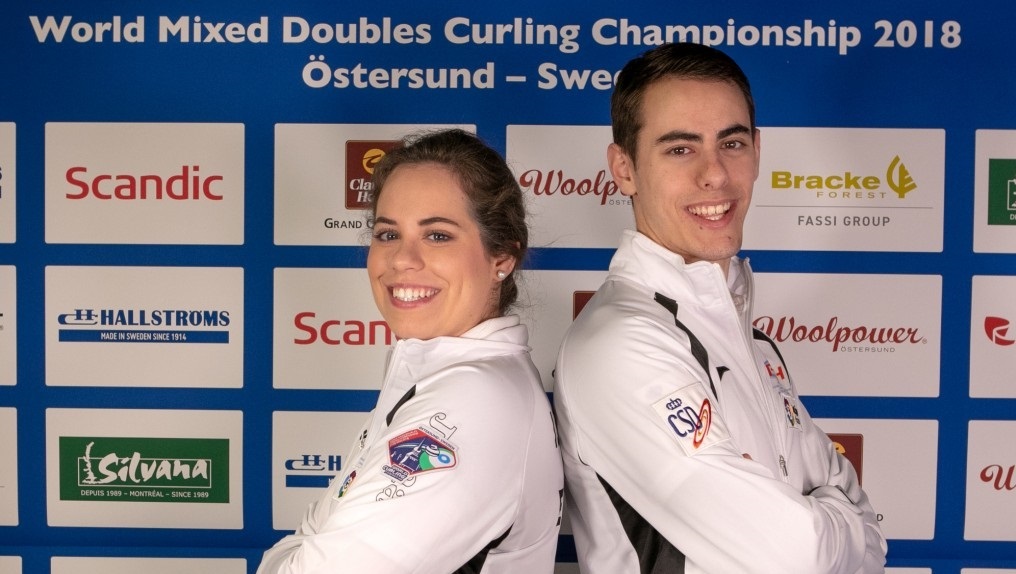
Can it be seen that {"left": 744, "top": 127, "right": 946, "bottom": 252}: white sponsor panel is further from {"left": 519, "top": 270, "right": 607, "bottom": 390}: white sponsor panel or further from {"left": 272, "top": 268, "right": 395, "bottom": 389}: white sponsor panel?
{"left": 272, "top": 268, "right": 395, "bottom": 389}: white sponsor panel

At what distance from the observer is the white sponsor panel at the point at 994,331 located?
2.41m

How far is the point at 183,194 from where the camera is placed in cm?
244

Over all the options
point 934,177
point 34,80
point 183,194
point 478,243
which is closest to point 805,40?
point 934,177

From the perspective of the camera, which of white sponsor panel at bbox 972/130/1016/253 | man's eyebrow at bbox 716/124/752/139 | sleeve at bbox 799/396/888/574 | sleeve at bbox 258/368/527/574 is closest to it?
sleeve at bbox 258/368/527/574

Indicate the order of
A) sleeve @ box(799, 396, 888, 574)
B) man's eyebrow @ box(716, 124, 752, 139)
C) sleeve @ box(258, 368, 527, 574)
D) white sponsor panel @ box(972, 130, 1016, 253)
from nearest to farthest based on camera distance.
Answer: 1. sleeve @ box(258, 368, 527, 574)
2. sleeve @ box(799, 396, 888, 574)
3. man's eyebrow @ box(716, 124, 752, 139)
4. white sponsor panel @ box(972, 130, 1016, 253)

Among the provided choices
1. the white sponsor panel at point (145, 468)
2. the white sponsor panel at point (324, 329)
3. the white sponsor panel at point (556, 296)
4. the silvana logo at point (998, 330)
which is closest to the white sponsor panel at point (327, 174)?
the white sponsor panel at point (324, 329)

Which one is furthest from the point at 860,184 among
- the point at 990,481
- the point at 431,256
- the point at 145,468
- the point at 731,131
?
the point at 145,468

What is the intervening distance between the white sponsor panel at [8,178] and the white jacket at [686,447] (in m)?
1.70

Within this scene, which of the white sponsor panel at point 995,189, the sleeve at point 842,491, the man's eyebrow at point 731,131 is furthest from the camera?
the white sponsor panel at point 995,189

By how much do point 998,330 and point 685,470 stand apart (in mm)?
1457

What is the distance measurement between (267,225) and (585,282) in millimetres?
851

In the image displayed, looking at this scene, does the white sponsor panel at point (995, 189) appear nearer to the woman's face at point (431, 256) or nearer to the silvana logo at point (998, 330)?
the silvana logo at point (998, 330)

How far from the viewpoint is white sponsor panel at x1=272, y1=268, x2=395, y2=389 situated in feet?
8.05

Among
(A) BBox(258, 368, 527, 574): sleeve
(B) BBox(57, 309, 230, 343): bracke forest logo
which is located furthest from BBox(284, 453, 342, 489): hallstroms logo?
(A) BBox(258, 368, 527, 574): sleeve
